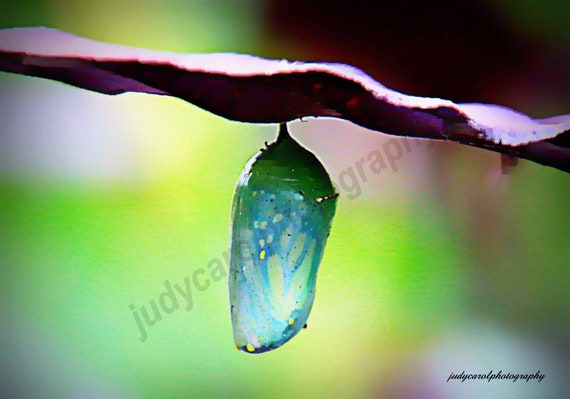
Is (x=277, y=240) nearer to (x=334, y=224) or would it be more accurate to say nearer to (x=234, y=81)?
(x=334, y=224)

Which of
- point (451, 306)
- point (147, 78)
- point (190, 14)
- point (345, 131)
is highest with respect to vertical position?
point (190, 14)

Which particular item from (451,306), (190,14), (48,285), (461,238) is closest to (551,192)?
(461,238)

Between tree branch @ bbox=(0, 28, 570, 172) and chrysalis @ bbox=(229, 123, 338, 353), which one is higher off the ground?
tree branch @ bbox=(0, 28, 570, 172)

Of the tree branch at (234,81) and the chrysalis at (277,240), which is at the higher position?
the tree branch at (234,81)

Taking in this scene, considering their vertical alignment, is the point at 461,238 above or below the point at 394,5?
below

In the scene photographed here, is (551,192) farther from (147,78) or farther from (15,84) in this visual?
(15,84)
